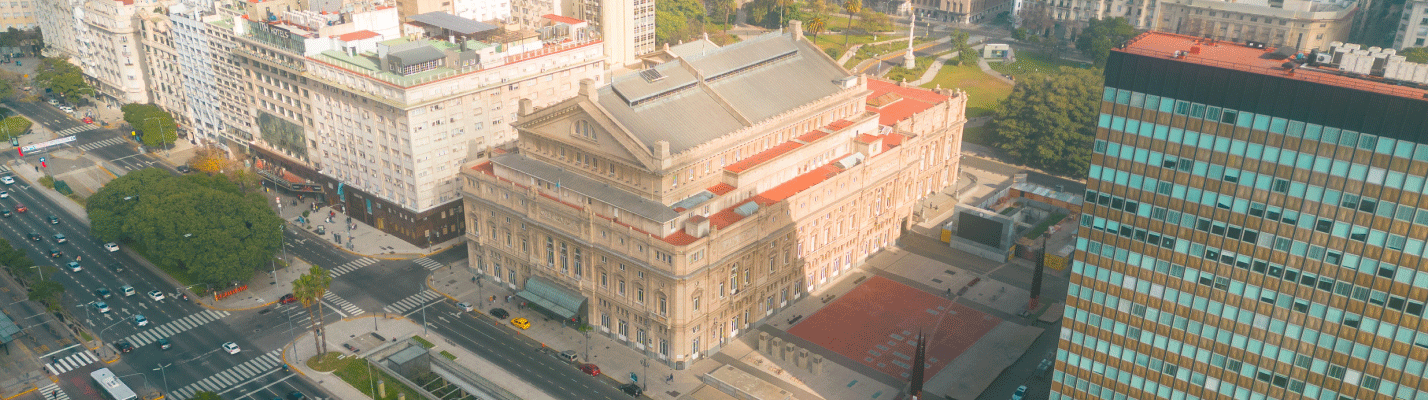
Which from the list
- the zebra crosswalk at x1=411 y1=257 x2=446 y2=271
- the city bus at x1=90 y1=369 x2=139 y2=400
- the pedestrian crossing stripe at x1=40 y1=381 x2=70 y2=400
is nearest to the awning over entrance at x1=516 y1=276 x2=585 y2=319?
the zebra crosswalk at x1=411 y1=257 x2=446 y2=271

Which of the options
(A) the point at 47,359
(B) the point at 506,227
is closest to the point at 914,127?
(B) the point at 506,227

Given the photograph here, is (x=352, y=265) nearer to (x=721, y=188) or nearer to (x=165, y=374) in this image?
(x=165, y=374)

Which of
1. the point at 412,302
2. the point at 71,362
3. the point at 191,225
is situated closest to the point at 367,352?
the point at 412,302

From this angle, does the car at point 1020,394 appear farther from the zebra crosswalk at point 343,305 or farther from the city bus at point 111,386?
the city bus at point 111,386

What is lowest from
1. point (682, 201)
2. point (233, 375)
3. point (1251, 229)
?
point (233, 375)

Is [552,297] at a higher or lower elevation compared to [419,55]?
lower

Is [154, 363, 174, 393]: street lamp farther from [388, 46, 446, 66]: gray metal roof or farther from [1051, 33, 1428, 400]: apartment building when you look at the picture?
[1051, 33, 1428, 400]: apartment building
